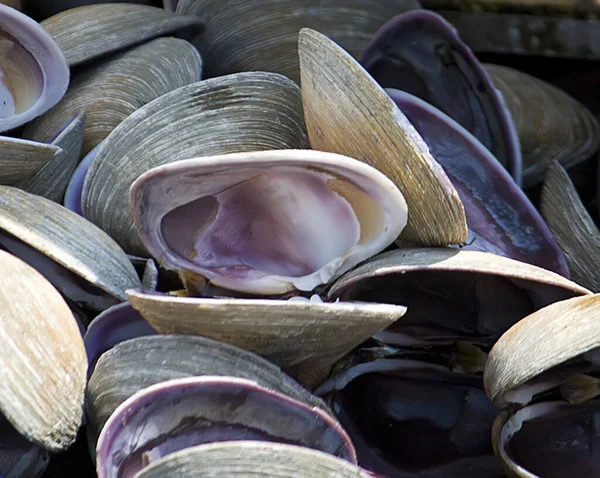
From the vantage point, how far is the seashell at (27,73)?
1017 millimetres

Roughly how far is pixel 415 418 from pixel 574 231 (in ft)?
1.16

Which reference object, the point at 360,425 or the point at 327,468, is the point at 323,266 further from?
the point at 327,468

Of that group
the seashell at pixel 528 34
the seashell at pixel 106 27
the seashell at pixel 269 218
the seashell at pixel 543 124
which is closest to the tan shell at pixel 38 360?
the seashell at pixel 269 218

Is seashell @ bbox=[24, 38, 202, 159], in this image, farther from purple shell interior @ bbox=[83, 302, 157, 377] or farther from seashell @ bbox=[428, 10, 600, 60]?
seashell @ bbox=[428, 10, 600, 60]

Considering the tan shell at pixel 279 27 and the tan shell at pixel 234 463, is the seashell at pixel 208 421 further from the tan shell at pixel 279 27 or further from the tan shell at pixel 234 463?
the tan shell at pixel 279 27

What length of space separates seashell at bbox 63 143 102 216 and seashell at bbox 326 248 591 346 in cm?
41

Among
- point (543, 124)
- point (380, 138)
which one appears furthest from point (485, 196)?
point (543, 124)

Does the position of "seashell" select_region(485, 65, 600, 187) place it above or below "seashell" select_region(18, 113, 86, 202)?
below

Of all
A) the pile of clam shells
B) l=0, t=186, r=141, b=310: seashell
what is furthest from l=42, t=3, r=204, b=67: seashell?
l=0, t=186, r=141, b=310: seashell

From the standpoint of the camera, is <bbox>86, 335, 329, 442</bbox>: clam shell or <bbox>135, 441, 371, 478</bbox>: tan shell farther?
<bbox>86, 335, 329, 442</bbox>: clam shell

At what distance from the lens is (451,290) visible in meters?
0.83

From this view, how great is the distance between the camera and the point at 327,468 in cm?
59

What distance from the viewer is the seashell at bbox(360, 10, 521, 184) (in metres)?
1.07

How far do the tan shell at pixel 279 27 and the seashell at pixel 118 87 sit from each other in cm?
10
